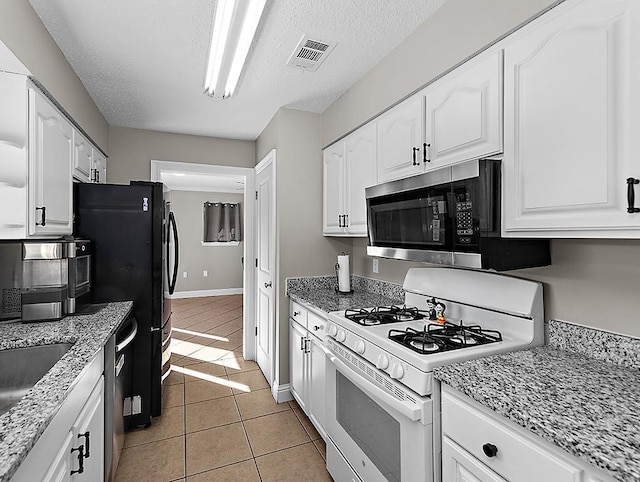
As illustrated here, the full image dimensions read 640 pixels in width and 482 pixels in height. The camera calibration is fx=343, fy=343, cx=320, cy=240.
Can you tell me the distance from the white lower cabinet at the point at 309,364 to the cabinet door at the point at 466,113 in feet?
4.01

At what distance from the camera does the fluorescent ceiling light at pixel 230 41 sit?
1.61 m

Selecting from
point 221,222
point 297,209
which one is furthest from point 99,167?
point 221,222

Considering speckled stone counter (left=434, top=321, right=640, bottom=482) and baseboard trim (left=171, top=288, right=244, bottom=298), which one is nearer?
speckled stone counter (left=434, top=321, right=640, bottom=482)

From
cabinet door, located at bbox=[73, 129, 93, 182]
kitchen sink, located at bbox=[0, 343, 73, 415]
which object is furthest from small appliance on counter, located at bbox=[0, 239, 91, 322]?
cabinet door, located at bbox=[73, 129, 93, 182]

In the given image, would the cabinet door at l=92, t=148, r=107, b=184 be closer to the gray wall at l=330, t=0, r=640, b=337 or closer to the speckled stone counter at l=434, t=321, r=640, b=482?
the gray wall at l=330, t=0, r=640, b=337

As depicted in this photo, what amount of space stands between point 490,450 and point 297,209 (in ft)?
7.19

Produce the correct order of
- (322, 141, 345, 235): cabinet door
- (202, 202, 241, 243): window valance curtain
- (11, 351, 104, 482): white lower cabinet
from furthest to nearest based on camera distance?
(202, 202, 241, 243): window valance curtain
(322, 141, 345, 235): cabinet door
(11, 351, 104, 482): white lower cabinet

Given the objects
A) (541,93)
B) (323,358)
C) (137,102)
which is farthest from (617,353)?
(137,102)

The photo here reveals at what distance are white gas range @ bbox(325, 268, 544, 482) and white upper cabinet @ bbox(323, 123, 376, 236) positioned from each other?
66cm

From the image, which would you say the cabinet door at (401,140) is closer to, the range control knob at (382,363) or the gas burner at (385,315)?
the gas burner at (385,315)

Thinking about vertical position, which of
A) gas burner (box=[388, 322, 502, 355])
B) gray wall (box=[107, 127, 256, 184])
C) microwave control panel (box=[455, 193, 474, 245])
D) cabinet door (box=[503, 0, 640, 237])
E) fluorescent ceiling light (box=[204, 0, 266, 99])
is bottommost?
gas burner (box=[388, 322, 502, 355])

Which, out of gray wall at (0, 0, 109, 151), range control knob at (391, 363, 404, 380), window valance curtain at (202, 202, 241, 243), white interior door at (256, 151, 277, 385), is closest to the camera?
range control knob at (391, 363, 404, 380)

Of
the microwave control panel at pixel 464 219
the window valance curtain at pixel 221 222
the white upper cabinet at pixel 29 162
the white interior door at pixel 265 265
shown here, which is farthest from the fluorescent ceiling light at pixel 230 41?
the window valance curtain at pixel 221 222

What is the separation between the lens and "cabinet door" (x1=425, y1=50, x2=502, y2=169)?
1.38m
